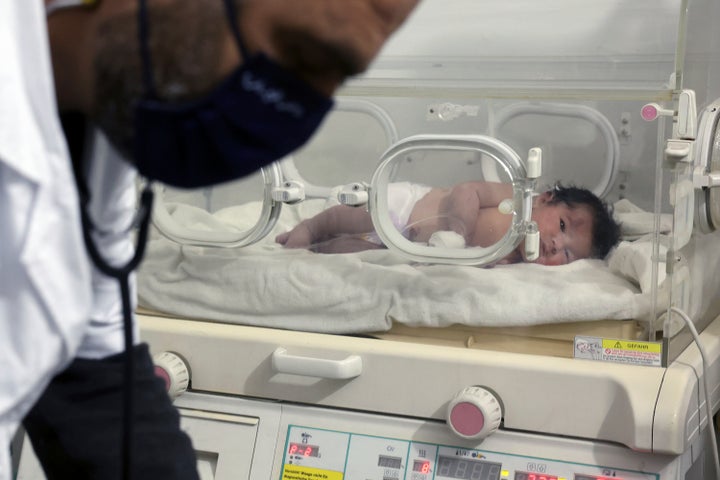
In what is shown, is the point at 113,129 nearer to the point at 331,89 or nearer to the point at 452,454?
the point at 331,89

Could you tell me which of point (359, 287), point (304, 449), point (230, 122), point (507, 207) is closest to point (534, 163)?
point (507, 207)

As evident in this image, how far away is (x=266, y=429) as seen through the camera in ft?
5.02

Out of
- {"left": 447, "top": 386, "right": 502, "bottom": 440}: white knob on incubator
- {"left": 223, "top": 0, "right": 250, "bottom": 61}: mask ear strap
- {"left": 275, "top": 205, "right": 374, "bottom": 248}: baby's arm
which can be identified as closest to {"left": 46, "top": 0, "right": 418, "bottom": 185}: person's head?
{"left": 223, "top": 0, "right": 250, "bottom": 61}: mask ear strap

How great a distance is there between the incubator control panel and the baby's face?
0.99 feet

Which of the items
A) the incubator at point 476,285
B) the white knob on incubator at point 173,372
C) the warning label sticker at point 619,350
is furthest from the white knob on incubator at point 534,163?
the white knob on incubator at point 173,372

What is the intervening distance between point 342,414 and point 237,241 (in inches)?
12.9

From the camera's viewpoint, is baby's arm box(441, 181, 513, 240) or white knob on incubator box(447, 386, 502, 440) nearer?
white knob on incubator box(447, 386, 502, 440)

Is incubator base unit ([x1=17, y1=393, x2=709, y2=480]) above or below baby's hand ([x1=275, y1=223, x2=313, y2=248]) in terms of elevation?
below

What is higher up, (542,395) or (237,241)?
(237,241)

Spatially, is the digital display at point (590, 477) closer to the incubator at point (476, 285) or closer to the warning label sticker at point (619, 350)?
the incubator at point (476, 285)

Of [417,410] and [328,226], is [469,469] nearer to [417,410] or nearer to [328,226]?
[417,410]

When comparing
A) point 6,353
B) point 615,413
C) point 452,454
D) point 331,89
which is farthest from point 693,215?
point 6,353

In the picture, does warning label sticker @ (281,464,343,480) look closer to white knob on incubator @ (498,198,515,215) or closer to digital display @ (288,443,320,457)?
digital display @ (288,443,320,457)

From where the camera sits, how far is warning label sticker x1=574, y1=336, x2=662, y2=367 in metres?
1.36
